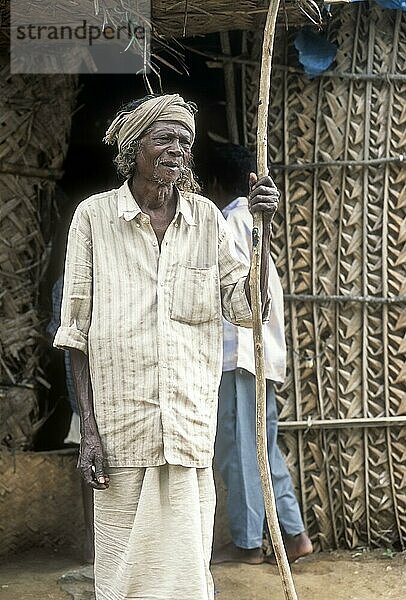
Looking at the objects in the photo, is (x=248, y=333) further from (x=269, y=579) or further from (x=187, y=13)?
(x=187, y=13)

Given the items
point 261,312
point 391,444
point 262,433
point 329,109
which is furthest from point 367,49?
point 262,433

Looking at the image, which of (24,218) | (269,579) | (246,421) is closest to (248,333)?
(246,421)

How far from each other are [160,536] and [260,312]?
808mm

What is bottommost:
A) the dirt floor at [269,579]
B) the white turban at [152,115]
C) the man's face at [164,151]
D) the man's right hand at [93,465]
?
Result: the dirt floor at [269,579]

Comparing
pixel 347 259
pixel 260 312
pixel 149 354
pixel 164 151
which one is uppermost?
pixel 164 151

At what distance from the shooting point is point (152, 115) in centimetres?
337

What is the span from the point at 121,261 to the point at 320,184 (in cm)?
189

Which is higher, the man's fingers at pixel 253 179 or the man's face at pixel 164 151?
the man's face at pixel 164 151

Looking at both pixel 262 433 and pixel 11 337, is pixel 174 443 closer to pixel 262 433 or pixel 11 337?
pixel 262 433

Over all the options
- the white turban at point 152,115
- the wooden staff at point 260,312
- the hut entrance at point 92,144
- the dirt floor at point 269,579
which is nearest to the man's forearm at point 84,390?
the wooden staff at point 260,312

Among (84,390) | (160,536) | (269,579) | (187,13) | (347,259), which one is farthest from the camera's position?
(347,259)

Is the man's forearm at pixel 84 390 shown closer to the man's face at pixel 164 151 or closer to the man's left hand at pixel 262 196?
the man's face at pixel 164 151

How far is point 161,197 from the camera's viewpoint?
A: 135 inches

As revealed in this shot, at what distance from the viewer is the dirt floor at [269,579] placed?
4.66m
